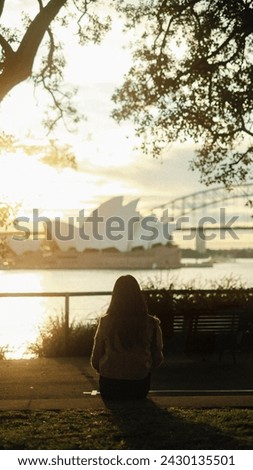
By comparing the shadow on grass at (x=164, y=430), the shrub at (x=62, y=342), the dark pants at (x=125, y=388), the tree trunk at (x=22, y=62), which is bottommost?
the shadow on grass at (x=164, y=430)

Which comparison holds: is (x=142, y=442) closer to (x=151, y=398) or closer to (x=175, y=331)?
(x=151, y=398)

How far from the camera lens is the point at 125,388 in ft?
27.9

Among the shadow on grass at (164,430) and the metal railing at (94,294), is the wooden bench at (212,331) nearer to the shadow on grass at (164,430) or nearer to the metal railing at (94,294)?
the metal railing at (94,294)

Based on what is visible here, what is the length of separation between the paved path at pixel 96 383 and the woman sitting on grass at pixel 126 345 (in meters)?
0.23

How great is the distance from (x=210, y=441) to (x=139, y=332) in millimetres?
1748

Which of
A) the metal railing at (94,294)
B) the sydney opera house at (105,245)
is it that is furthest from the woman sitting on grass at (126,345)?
the sydney opera house at (105,245)

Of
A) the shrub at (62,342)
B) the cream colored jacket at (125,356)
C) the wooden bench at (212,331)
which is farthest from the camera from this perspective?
the shrub at (62,342)

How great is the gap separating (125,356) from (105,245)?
463ft

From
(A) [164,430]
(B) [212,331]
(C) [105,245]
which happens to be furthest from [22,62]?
(C) [105,245]

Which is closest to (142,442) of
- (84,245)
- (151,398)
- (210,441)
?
(210,441)

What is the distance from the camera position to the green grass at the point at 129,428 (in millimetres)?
6715

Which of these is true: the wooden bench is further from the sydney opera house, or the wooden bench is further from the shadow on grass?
the sydney opera house

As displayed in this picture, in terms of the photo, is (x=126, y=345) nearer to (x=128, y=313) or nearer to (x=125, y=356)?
(x=125, y=356)

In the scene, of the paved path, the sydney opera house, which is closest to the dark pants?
the paved path
